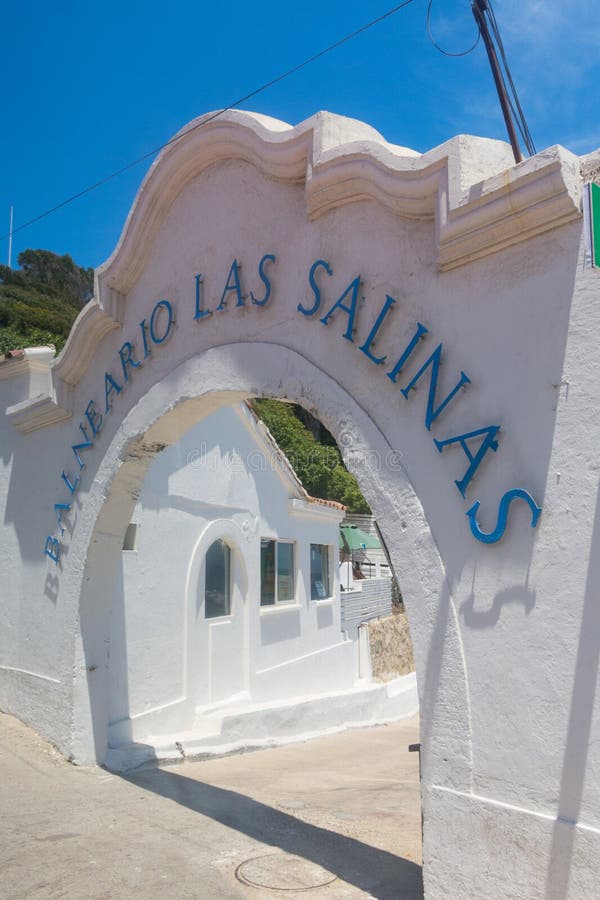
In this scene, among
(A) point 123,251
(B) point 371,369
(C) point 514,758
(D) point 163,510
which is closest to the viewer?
(C) point 514,758

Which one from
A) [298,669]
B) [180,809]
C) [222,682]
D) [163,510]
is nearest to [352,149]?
[180,809]

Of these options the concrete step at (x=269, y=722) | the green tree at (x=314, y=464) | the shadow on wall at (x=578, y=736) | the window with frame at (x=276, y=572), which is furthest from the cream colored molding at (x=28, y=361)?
the green tree at (x=314, y=464)

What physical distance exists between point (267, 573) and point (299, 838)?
24.5 ft

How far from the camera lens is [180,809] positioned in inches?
250

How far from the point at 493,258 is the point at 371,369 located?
97cm

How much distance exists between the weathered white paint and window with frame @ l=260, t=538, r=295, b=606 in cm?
701

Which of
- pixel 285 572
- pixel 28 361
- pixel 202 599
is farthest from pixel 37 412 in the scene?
pixel 285 572

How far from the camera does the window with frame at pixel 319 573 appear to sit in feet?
48.9

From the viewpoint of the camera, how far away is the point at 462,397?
4.10 m

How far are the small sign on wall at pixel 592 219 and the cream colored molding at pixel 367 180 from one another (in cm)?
24

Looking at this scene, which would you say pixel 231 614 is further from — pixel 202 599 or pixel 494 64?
pixel 494 64

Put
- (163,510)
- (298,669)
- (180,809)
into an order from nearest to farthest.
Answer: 1. (180,809)
2. (163,510)
3. (298,669)

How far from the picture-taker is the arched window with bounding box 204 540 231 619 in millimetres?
11141

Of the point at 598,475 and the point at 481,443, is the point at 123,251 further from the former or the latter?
the point at 598,475
